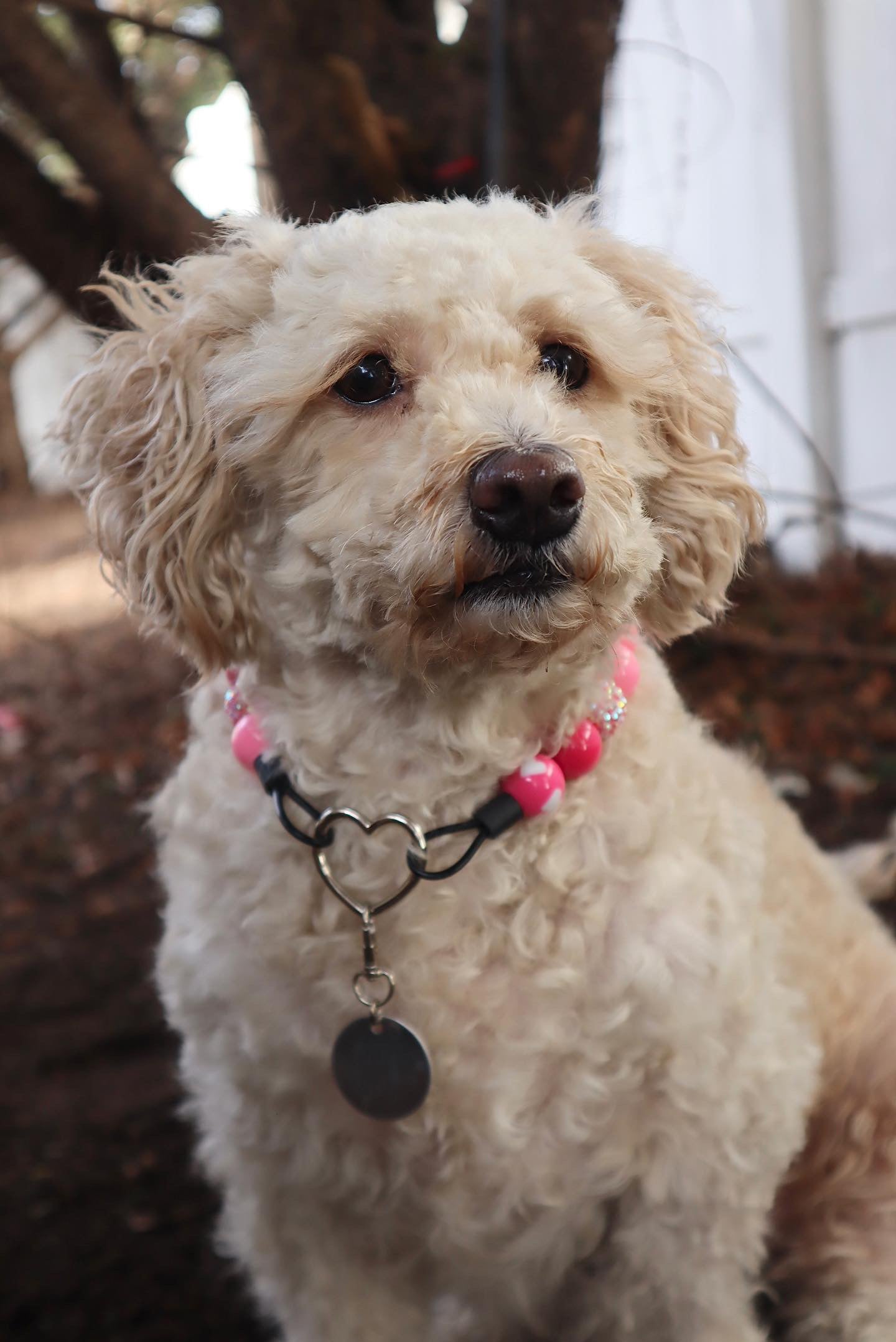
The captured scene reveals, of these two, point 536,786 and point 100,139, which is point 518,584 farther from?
point 100,139

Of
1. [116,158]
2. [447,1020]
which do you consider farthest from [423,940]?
[116,158]

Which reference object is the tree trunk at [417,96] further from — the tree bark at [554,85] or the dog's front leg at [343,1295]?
the dog's front leg at [343,1295]

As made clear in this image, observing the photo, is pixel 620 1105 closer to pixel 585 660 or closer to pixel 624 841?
Answer: pixel 624 841

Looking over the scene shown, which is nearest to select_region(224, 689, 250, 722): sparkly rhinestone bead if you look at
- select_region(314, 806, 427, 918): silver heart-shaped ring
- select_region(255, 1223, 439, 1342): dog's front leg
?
select_region(314, 806, 427, 918): silver heart-shaped ring

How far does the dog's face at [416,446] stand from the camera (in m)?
1.23

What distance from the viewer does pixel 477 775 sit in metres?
1.45

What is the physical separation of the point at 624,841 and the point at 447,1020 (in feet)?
1.01

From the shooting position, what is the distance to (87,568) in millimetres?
8195

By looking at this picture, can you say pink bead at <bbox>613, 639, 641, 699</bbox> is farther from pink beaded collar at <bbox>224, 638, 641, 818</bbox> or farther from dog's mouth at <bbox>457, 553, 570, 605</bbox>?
dog's mouth at <bbox>457, 553, 570, 605</bbox>

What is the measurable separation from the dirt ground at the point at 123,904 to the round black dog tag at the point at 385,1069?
90 cm

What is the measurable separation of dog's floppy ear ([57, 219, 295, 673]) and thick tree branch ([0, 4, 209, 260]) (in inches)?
51.5

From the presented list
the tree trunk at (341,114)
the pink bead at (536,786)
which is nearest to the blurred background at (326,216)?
the tree trunk at (341,114)

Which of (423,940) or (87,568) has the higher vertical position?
(423,940)

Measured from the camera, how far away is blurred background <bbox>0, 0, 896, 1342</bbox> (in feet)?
7.70
